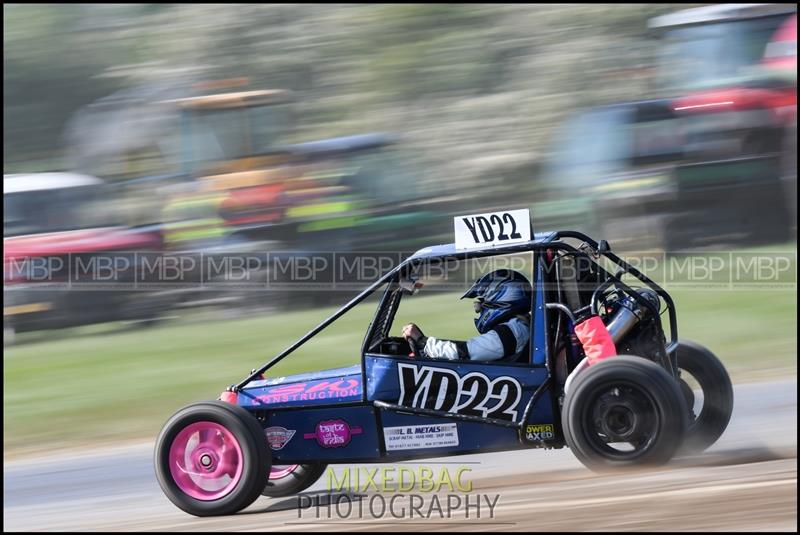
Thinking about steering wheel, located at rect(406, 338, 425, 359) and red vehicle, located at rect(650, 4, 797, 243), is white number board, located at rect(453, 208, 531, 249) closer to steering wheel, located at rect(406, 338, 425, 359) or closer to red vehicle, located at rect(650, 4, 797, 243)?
steering wheel, located at rect(406, 338, 425, 359)

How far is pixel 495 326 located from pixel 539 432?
0.57 metres

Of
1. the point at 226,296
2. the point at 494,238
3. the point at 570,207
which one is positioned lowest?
the point at 494,238

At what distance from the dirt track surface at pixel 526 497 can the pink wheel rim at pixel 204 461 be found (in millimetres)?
159

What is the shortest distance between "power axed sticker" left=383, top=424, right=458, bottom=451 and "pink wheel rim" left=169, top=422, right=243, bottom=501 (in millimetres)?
771

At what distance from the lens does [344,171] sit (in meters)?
12.9

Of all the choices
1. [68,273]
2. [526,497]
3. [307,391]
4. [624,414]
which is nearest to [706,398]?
[624,414]

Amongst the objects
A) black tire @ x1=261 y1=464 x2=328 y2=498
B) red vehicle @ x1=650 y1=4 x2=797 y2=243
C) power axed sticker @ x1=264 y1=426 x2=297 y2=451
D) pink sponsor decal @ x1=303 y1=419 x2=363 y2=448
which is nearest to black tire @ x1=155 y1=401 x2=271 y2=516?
power axed sticker @ x1=264 y1=426 x2=297 y2=451

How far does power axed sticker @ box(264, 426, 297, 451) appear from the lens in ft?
17.2

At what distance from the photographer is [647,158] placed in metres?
12.6

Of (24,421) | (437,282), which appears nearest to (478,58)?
(437,282)

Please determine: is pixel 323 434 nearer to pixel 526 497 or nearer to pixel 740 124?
pixel 526 497

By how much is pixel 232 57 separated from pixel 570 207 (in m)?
5.79

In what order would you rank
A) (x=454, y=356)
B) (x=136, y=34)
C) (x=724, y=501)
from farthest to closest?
(x=136, y=34)
(x=454, y=356)
(x=724, y=501)

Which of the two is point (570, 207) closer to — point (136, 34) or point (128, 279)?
point (128, 279)
